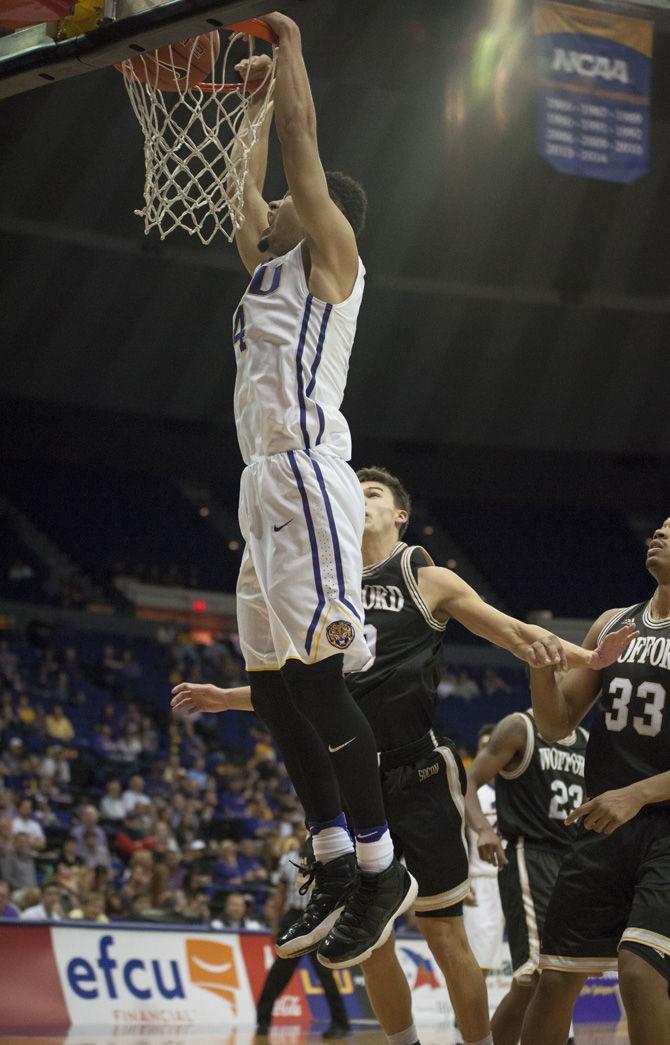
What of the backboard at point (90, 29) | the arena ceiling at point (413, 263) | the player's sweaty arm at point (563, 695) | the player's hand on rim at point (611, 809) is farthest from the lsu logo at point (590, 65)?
the player's hand on rim at point (611, 809)

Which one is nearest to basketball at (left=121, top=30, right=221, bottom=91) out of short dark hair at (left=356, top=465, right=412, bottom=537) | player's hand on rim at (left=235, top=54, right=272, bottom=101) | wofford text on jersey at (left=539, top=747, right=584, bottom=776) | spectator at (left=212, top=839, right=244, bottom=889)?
player's hand on rim at (left=235, top=54, right=272, bottom=101)

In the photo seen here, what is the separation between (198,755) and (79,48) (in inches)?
652

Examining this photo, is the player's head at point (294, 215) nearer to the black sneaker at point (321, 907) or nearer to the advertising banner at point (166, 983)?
the black sneaker at point (321, 907)

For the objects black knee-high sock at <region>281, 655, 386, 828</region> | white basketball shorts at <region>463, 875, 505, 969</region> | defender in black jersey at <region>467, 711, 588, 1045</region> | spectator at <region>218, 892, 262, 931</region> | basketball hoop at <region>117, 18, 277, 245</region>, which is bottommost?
spectator at <region>218, 892, 262, 931</region>

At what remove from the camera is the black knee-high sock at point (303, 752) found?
415cm

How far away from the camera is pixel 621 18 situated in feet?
43.0

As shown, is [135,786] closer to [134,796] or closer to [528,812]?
[134,796]

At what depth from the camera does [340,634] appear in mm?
3850

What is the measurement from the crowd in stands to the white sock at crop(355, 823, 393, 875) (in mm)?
7341

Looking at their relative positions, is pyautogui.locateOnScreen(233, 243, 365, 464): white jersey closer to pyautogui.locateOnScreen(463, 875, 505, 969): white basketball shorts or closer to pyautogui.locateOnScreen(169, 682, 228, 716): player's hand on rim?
pyautogui.locateOnScreen(169, 682, 228, 716): player's hand on rim

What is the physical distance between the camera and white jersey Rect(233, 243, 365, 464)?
13.4 feet

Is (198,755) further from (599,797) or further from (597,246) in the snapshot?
(599,797)

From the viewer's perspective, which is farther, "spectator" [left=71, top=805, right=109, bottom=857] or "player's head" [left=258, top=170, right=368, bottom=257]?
"spectator" [left=71, top=805, right=109, bottom=857]

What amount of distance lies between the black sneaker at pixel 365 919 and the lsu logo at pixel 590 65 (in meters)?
11.4
